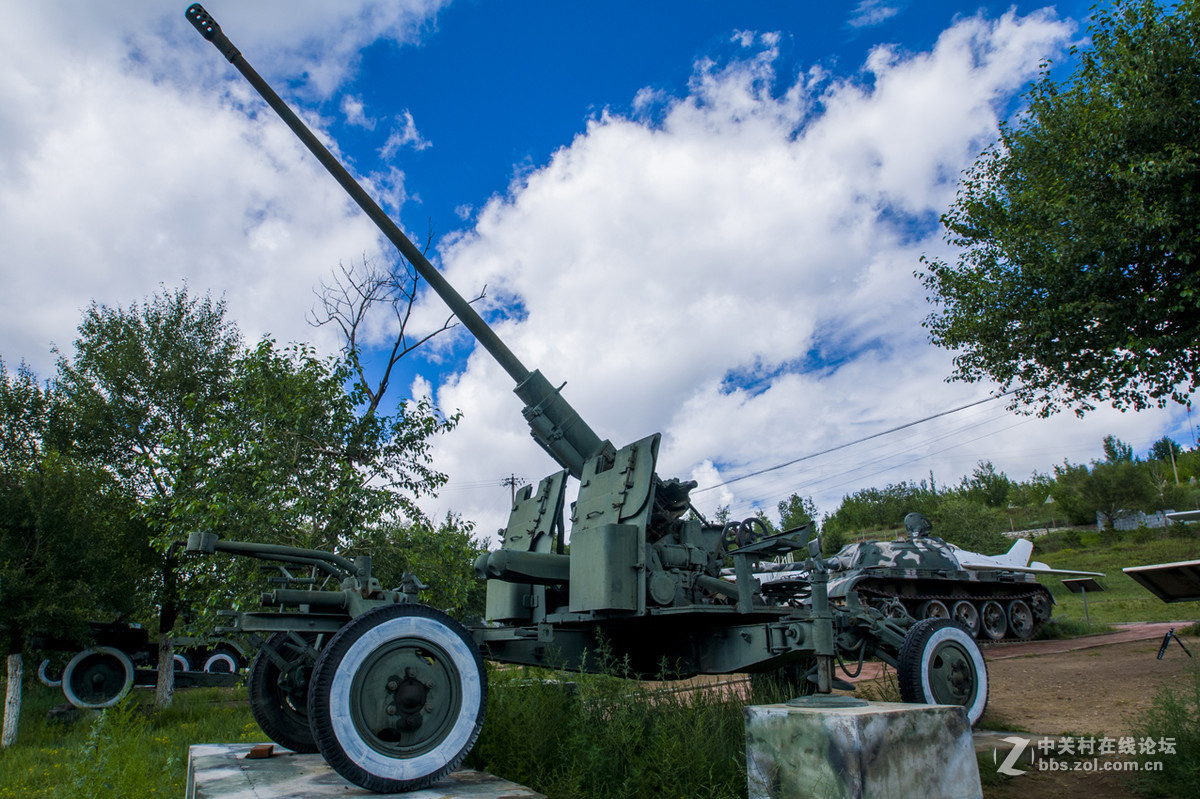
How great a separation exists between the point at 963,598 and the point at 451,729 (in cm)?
1424

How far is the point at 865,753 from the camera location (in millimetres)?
2963

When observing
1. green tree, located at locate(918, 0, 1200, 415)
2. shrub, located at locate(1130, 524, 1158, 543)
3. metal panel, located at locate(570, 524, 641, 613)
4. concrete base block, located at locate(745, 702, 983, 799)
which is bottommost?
concrete base block, located at locate(745, 702, 983, 799)

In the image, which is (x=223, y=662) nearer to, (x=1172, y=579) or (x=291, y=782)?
(x=291, y=782)

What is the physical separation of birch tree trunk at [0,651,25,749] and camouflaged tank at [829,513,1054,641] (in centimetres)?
1159

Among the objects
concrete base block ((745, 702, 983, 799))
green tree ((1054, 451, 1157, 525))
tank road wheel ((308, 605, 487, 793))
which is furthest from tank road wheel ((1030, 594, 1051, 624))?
green tree ((1054, 451, 1157, 525))

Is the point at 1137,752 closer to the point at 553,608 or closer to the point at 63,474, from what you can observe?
the point at 553,608

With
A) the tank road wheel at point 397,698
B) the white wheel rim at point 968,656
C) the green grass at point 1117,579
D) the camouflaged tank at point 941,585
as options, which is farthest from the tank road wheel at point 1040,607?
the tank road wheel at point 397,698

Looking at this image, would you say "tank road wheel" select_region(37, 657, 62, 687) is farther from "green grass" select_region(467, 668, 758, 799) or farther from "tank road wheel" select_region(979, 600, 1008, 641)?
"tank road wheel" select_region(979, 600, 1008, 641)

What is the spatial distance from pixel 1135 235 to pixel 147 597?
14.2 m

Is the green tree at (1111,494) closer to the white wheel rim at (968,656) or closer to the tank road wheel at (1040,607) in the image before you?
the tank road wheel at (1040,607)

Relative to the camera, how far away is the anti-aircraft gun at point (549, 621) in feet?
11.4

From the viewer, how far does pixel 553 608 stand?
593 centimetres

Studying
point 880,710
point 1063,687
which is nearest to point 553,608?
point 880,710

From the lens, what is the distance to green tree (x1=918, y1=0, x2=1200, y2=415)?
31.4ft
